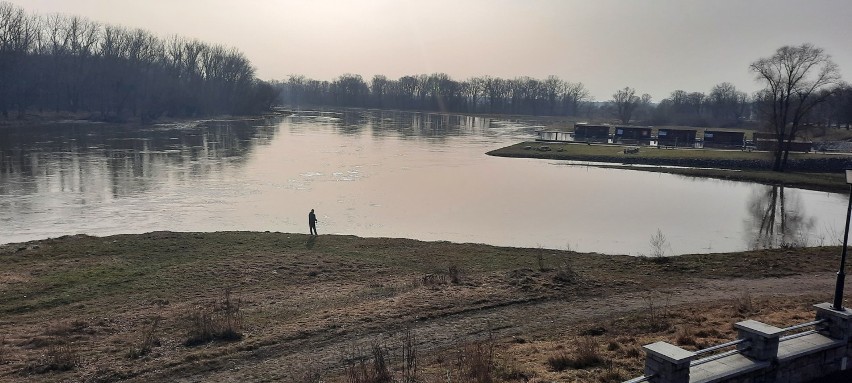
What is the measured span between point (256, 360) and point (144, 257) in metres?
11.9

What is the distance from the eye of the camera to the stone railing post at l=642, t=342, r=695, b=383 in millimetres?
6936

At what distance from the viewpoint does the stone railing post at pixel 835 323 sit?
8.67 metres

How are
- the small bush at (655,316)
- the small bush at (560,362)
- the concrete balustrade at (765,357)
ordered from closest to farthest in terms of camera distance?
the concrete balustrade at (765,357), the small bush at (560,362), the small bush at (655,316)

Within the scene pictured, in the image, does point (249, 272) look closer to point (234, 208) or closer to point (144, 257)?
point (144, 257)

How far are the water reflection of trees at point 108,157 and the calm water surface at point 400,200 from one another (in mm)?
164

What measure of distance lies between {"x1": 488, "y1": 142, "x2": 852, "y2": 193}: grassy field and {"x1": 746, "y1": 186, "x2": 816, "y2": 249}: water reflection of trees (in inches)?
247

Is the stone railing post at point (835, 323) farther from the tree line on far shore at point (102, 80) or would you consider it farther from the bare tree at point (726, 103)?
the bare tree at point (726, 103)

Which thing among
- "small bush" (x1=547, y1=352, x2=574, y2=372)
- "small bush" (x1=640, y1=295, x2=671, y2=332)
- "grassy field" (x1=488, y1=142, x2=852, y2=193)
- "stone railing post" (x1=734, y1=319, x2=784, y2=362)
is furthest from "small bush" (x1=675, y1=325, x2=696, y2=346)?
"grassy field" (x1=488, y1=142, x2=852, y2=193)

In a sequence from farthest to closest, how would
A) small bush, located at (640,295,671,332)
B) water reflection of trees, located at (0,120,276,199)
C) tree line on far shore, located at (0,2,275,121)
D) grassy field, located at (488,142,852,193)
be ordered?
tree line on far shore, located at (0,2,275,121), grassy field, located at (488,142,852,193), water reflection of trees, located at (0,120,276,199), small bush, located at (640,295,671,332)

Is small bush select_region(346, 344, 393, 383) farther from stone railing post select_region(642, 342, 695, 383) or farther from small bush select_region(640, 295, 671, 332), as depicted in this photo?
small bush select_region(640, 295, 671, 332)

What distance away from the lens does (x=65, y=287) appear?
52.8 feet

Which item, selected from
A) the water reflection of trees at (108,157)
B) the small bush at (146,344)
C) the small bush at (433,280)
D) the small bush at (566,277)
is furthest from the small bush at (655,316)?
the water reflection of trees at (108,157)

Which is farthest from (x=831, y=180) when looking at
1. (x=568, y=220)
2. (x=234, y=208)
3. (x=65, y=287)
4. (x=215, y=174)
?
(x=65, y=287)

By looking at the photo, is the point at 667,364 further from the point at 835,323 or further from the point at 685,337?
the point at 835,323
